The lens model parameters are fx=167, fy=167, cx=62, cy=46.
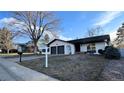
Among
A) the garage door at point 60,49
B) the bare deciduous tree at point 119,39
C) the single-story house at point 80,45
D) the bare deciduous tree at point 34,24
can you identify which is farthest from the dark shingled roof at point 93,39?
the bare deciduous tree at point 34,24

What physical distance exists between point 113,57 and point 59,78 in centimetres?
665

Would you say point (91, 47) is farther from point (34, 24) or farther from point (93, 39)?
point (34, 24)

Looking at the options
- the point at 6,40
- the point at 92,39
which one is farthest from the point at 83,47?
the point at 6,40

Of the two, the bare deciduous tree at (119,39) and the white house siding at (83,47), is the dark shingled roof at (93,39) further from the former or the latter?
the bare deciduous tree at (119,39)

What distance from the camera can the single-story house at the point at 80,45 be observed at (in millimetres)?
15891

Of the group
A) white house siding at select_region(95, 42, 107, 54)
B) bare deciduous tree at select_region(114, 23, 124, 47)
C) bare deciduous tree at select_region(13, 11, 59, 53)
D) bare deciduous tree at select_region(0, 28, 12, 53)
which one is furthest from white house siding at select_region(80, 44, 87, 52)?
bare deciduous tree at select_region(0, 28, 12, 53)

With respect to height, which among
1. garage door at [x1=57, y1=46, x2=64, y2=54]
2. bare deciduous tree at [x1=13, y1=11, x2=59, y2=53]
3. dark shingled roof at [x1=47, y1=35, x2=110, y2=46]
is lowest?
garage door at [x1=57, y1=46, x2=64, y2=54]

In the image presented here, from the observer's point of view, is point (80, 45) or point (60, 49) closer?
point (80, 45)

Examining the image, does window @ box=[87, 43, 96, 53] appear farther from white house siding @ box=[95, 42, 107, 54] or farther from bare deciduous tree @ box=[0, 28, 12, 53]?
bare deciduous tree @ box=[0, 28, 12, 53]

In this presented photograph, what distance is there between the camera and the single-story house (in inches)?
626

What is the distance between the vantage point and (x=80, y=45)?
17.6 metres

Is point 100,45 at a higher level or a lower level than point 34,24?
lower
